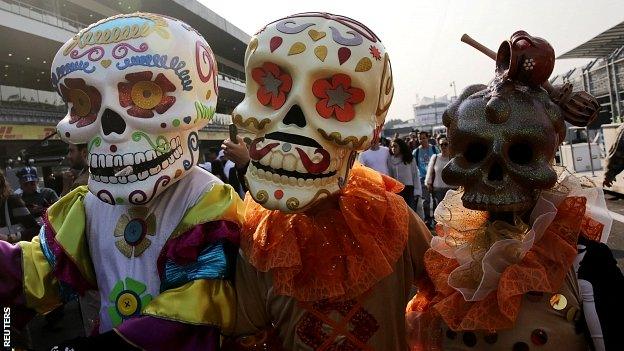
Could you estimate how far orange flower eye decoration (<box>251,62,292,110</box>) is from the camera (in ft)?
5.08

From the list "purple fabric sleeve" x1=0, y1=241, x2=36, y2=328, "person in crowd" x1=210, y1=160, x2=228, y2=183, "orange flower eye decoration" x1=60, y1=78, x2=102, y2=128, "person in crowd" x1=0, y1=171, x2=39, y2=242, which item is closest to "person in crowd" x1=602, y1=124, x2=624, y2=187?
"orange flower eye decoration" x1=60, y1=78, x2=102, y2=128

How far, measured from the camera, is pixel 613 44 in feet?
37.1

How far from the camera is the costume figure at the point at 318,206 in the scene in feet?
4.89

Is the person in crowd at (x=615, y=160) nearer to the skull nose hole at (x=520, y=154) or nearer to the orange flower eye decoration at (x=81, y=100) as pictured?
the skull nose hole at (x=520, y=154)

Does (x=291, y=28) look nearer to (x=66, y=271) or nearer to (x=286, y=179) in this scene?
(x=286, y=179)

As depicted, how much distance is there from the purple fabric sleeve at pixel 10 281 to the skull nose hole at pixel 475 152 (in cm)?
163

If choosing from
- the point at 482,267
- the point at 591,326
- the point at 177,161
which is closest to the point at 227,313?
the point at 177,161

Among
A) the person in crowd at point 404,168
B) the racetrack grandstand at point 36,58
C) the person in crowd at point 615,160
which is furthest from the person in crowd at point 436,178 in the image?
the racetrack grandstand at point 36,58

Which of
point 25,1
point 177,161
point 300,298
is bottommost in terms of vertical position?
point 300,298

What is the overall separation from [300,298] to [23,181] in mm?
4824

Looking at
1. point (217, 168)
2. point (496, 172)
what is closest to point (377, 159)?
point (217, 168)

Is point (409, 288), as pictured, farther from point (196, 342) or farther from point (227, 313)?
point (196, 342)

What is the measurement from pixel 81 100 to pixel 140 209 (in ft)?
1.44

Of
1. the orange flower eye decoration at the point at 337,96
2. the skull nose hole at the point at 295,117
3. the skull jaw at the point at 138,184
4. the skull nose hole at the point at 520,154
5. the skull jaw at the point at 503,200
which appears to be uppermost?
the orange flower eye decoration at the point at 337,96
